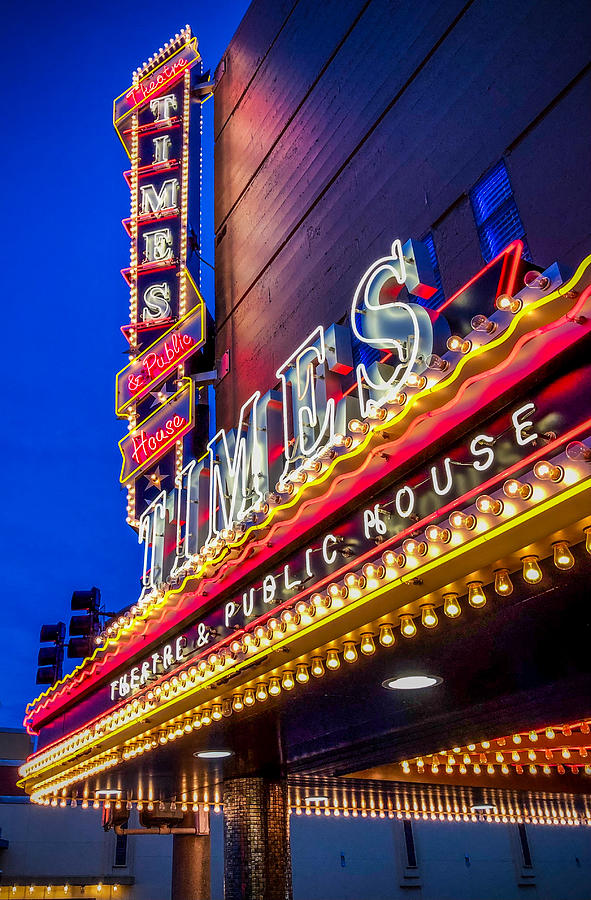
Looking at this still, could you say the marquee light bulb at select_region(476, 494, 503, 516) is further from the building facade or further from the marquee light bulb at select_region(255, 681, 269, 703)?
the marquee light bulb at select_region(255, 681, 269, 703)

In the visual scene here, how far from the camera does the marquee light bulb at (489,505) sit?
4758mm

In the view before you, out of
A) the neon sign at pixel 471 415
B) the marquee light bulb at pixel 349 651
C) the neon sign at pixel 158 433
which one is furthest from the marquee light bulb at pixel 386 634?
the neon sign at pixel 158 433

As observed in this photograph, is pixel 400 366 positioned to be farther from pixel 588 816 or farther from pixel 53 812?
pixel 53 812

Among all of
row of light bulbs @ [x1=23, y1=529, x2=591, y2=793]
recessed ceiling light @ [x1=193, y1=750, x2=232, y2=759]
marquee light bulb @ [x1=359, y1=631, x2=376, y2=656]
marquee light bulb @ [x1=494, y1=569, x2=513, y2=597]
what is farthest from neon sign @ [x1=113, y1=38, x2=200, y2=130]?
marquee light bulb @ [x1=494, y1=569, x2=513, y2=597]

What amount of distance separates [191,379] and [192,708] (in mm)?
6377

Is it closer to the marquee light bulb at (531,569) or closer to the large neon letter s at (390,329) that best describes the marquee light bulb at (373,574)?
the marquee light bulb at (531,569)

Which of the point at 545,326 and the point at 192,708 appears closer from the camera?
the point at 545,326

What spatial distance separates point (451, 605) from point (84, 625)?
399 inches

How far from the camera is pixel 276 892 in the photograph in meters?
11.5

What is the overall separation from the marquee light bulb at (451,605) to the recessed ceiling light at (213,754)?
6951mm

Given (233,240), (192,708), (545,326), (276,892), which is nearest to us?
(545,326)

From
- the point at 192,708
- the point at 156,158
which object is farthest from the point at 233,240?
the point at 192,708

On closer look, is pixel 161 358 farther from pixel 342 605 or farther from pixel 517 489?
pixel 517 489

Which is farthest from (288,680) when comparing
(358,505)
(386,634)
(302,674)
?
(358,505)
